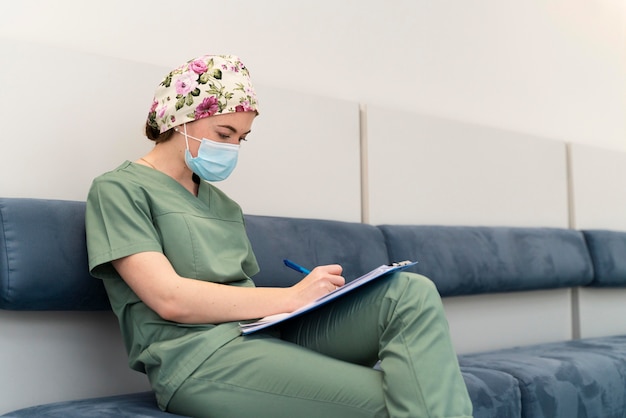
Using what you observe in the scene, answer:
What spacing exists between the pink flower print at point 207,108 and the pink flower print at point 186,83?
42 millimetres

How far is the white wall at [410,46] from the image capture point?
2100 mm

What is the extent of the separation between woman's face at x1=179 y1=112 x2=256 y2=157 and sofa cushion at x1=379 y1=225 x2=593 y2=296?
2.93 ft

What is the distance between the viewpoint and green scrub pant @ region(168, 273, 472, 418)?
1378 mm

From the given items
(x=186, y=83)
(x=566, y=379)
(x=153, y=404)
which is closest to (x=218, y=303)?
(x=153, y=404)

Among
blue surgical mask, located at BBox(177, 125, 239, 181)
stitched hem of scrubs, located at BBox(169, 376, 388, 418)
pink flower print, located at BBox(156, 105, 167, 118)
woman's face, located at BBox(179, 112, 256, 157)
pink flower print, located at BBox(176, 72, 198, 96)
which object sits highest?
pink flower print, located at BBox(176, 72, 198, 96)

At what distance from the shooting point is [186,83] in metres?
1.76

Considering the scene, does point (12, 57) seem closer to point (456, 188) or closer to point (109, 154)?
point (109, 154)

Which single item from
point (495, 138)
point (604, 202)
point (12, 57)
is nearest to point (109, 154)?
point (12, 57)

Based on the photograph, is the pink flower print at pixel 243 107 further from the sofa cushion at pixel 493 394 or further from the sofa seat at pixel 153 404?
the sofa cushion at pixel 493 394

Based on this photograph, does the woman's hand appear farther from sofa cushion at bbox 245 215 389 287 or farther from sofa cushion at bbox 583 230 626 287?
sofa cushion at bbox 583 230 626 287

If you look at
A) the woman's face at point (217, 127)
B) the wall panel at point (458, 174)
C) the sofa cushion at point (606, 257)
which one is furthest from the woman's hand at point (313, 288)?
the sofa cushion at point (606, 257)

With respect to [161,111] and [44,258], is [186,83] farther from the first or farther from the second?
[44,258]

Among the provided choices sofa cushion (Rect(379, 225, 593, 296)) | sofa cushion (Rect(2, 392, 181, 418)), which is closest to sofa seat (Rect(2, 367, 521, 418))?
sofa cushion (Rect(2, 392, 181, 418))

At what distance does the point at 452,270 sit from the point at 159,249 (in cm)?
131
